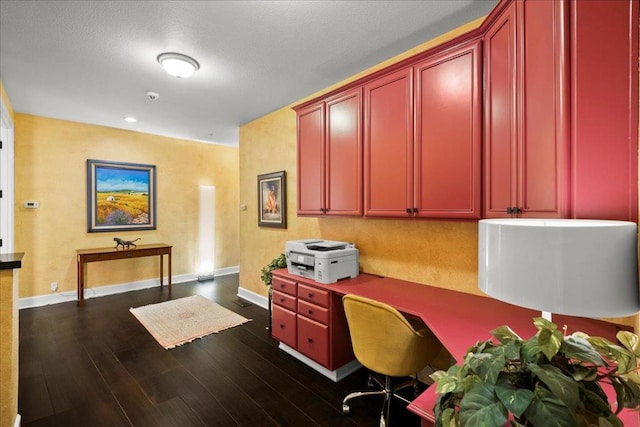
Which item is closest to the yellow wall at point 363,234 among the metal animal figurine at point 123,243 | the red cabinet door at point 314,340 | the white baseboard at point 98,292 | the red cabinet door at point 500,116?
the red cabinet door at point 500,116

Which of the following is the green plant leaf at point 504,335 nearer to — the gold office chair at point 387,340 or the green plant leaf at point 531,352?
the green plant leaf at point 531,352

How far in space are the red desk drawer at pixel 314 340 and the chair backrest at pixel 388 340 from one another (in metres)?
0.62

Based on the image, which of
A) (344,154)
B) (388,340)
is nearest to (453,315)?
(388,340)

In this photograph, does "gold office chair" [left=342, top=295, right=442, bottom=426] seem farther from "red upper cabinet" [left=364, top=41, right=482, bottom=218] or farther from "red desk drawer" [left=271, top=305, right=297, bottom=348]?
"red desk drawer" [left=271, top=305, right=297, bottom=348]

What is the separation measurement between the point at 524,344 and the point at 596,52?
1.17 meters

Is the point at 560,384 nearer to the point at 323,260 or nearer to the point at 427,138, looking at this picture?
the point at 427,138

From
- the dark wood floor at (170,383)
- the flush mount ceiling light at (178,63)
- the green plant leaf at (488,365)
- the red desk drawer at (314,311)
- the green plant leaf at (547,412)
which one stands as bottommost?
the dark wood floor at (170,383)

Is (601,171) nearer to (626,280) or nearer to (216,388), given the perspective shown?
(626,280)

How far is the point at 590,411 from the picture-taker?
66 centimetres

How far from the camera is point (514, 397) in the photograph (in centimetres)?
65

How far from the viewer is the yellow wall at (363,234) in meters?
2.25

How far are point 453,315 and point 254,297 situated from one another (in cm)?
336

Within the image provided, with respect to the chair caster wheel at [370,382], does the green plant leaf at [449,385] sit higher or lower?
higher

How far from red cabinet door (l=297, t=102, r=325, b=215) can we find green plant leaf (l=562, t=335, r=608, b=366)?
229 cm
